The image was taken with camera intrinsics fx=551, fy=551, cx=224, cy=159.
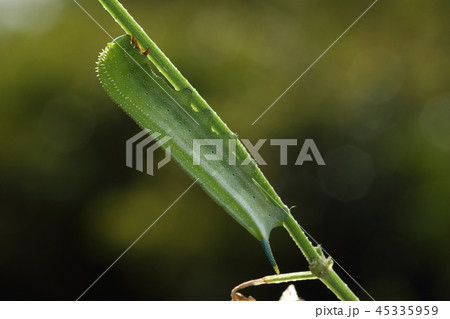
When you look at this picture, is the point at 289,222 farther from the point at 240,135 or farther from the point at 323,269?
the point at 240,135

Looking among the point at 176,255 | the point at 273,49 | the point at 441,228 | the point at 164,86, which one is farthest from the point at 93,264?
the point at 164,86

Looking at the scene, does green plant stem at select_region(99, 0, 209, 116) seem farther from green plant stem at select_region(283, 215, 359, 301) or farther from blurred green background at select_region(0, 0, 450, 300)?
blurred green background at select_region(0, 0, 450, 300)

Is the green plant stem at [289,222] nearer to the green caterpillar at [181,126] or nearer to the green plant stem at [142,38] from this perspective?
the green plant stem at [142,38]

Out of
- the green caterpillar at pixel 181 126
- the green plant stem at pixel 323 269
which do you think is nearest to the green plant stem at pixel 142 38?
the green caterpillar at pixel 181 126

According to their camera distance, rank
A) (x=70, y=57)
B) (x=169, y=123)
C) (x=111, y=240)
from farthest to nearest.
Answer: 1. (x=70, y=57)
2. (x=111, y=240)
3. (x=169, y=123)

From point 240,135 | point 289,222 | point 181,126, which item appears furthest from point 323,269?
point 240,135

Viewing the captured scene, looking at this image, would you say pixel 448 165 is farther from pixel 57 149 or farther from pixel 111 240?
pixel 57 149
